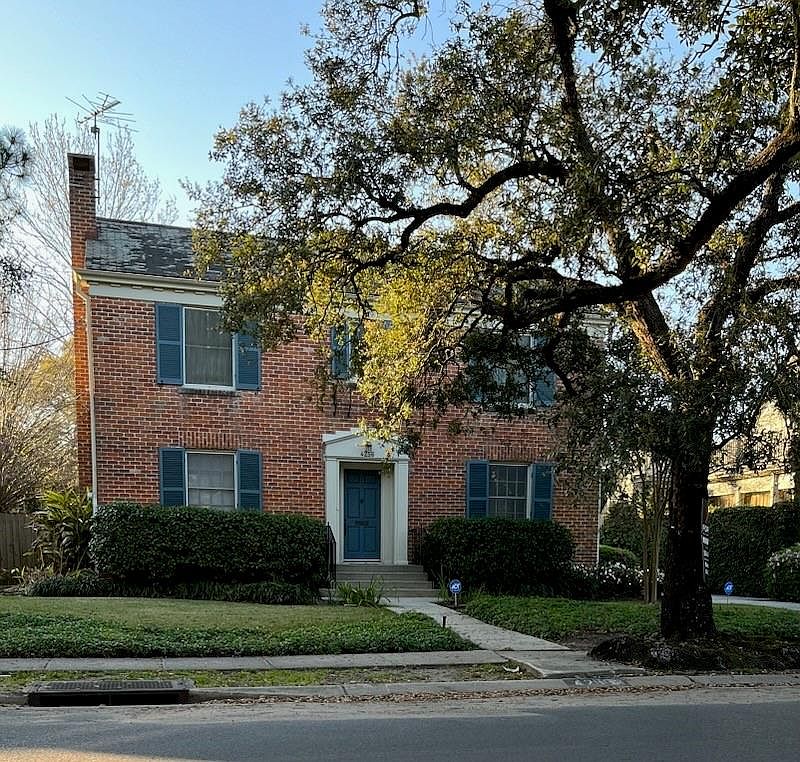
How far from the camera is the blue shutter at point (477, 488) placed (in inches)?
690

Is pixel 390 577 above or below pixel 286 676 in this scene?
below

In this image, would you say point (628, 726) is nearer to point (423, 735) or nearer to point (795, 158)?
point (423, 735)

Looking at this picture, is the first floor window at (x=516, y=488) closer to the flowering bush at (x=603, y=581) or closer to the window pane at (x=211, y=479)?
the flowering bush at (x=603, y=581)

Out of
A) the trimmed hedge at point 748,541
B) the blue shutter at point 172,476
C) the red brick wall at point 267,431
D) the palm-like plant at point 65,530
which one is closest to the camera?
the palm-like plant at point 65,530

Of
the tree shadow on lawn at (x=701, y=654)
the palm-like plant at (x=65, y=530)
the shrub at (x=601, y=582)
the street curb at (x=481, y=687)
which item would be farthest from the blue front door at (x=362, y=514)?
the street curb at (x=481, y=687)

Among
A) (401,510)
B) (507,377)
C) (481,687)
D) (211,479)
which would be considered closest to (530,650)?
(481,687)

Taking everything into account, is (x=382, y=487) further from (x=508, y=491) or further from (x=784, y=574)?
(x=784, y=574)

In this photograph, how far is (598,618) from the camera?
12.3 meters

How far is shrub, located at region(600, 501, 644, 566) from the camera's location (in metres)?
14.7

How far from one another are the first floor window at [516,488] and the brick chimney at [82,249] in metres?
7.88

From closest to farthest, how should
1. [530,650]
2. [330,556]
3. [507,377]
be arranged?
[530,650]
[507,377]
[330,556]

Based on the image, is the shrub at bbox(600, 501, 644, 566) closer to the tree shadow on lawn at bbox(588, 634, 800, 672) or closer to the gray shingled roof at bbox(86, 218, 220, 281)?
the tree shadow on lawn at bbox(588, 634, 800, 672)

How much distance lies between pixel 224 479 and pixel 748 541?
1193cm

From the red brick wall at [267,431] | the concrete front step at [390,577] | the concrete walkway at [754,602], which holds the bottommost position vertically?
the concrete walkway at [754,602]
